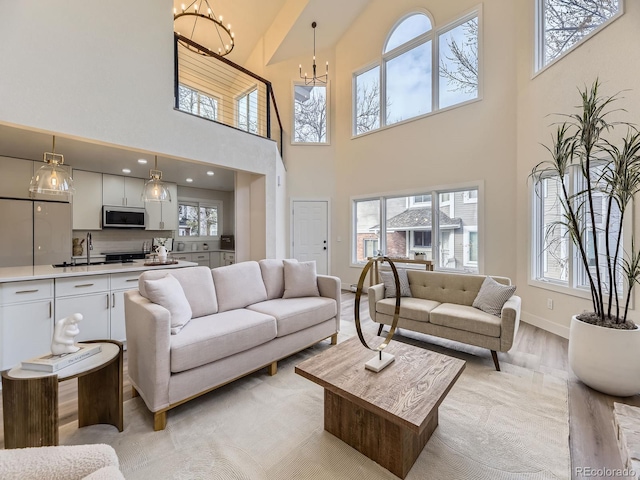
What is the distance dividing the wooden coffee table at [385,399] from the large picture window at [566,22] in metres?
3.92

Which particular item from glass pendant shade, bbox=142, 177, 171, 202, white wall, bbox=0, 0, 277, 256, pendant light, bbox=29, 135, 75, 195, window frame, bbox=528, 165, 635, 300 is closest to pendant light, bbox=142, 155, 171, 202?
glass pendant shade, bbox=142, 177, 171, 202

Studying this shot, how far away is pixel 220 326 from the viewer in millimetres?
2213

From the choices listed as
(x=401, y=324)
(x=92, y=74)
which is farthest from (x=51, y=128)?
(x=401, y=324)

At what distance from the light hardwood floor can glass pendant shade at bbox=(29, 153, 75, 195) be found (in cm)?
182

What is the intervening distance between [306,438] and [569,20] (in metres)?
5.28

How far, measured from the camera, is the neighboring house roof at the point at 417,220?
4969 mm

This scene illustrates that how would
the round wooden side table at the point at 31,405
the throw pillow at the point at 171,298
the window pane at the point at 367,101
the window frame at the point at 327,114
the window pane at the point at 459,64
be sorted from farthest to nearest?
the window frame at the point at 327,114 < the window pane at the point at 367,101 < the window pane at the point at 459,64 < the throw pillow at the point at 171,298 < the round wooden side table at the point at 31,405

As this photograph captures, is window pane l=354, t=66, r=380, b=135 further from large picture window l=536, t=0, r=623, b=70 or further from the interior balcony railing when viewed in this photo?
large picture window l=536, t=0, r=623, b=70

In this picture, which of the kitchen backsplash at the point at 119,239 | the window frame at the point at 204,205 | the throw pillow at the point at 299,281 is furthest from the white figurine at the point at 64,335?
the window frame at the point at 204,205

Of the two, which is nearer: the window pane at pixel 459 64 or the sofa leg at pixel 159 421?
the sofa leg at pixel 159 421

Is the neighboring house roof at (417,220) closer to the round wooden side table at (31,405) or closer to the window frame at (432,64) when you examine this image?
the window frame at (432,64)

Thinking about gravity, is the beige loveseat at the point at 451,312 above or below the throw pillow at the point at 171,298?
below

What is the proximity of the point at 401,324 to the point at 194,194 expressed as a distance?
5.61 m

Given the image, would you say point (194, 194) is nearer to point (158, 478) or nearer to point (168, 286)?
point (168, 286)
